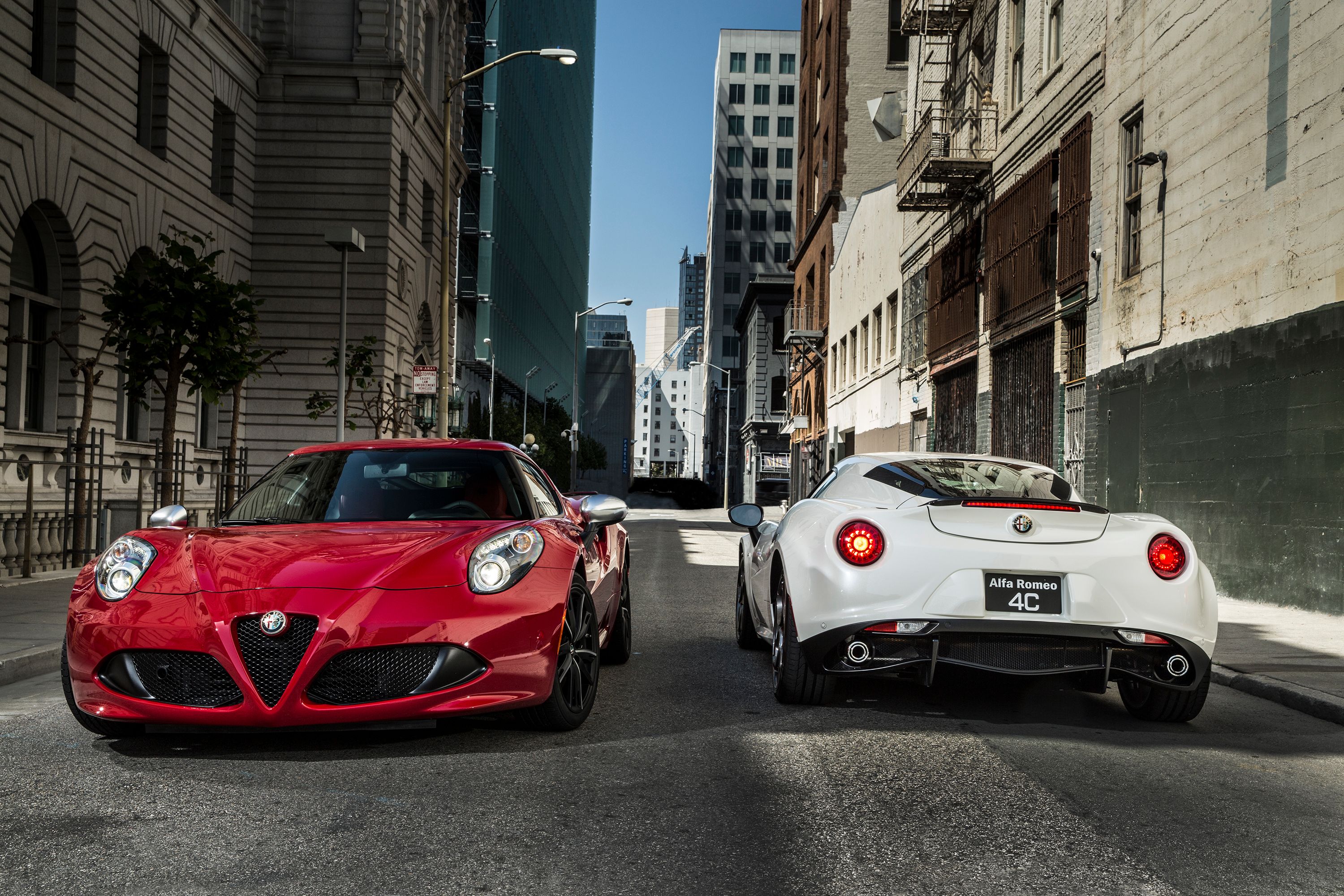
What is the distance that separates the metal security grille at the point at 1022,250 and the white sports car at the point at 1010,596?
46.2ft

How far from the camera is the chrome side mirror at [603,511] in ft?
21.0

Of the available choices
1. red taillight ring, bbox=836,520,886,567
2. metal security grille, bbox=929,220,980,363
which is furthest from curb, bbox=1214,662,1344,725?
metal security grille, bbox=929,220,980,363

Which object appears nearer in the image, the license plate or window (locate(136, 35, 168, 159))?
the license plate

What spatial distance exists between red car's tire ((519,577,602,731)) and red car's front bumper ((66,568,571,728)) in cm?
35

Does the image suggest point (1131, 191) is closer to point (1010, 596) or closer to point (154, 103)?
point (1010, 596)

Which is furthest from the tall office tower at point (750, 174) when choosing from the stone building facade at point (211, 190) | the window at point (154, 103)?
the window at point (154, 103)

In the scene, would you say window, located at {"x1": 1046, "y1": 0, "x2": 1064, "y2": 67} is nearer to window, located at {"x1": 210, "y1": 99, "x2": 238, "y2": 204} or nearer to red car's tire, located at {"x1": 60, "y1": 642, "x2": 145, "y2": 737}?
red car's tire, located at {"x1": 60, "y1": 642, "x2": 145, "y2": 737}

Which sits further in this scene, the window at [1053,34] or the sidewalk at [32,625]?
the window at [1053,34]

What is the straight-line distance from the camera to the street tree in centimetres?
1639

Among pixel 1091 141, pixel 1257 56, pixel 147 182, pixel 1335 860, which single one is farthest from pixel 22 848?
pixel 147 182

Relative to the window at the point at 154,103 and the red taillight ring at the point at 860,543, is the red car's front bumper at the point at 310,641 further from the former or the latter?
the window at the point at 154,103

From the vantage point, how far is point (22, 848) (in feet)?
12.0

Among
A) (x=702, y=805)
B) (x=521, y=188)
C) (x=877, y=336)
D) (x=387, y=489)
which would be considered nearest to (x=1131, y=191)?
(x=387, y=489)

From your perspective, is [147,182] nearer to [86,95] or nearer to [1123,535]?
[86,95]
